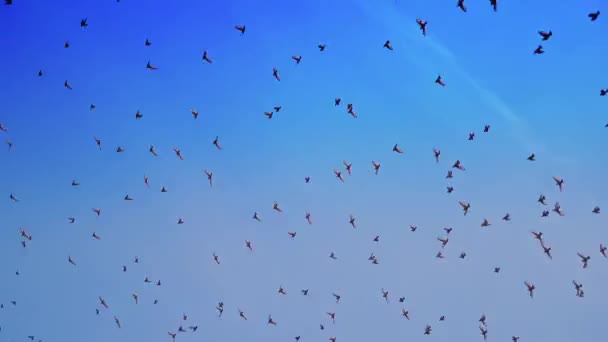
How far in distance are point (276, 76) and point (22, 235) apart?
61.1 feet

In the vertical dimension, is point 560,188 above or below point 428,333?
above

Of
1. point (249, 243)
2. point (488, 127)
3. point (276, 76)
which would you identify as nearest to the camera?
point (276, 76)

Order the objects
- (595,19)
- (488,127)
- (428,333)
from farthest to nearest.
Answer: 1. (428,333)
2. (488,127)
3. (595,19)

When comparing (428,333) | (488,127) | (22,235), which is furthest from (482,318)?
(22,235)

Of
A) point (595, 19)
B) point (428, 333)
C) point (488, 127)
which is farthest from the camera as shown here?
point (428, 333)

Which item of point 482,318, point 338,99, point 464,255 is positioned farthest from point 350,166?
point 482,318

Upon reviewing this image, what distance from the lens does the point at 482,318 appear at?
33156mm

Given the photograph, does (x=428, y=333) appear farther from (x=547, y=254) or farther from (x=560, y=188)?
(x=560, y=188)

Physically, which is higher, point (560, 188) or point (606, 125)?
point (606, 125)

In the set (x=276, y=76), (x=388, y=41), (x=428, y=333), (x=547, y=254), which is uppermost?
(x=388, y=41)

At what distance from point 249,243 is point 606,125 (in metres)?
18.9

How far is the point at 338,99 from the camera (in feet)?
80.1

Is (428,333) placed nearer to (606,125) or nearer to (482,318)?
(482,318)

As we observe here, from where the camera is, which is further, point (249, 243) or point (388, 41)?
point (249, 243)
